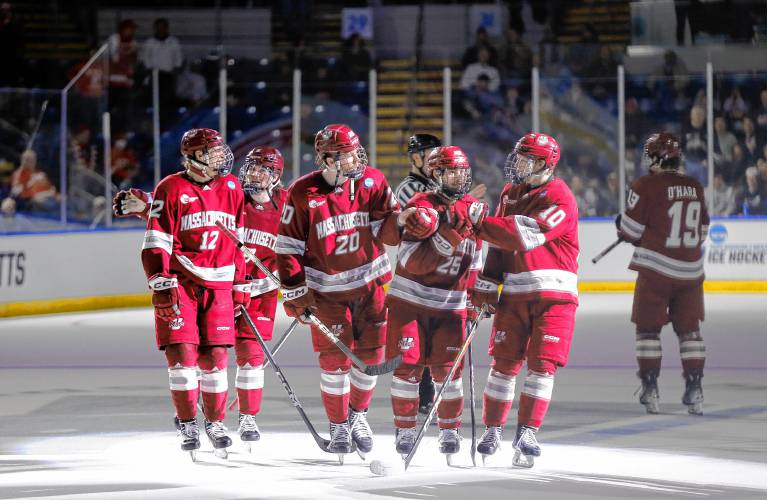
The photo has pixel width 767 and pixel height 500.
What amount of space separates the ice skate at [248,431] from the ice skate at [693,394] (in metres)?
2.40

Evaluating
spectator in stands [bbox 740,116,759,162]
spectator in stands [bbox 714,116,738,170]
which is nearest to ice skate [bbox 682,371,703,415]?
spectator in stands [bbox 714,116,738,170]

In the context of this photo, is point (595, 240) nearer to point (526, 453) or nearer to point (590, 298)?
point (590, 298)

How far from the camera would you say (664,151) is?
7.96m

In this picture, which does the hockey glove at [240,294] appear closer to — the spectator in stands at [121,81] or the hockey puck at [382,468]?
the hockey puck at [382,468]

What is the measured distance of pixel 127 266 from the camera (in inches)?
532

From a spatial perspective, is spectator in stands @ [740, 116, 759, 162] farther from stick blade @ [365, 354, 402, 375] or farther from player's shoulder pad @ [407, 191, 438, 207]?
stick blade @ [365, 354, 402, 375]

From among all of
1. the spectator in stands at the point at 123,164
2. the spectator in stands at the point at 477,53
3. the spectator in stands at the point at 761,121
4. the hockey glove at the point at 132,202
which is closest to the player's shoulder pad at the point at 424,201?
the hockey glove at the point at 132,202

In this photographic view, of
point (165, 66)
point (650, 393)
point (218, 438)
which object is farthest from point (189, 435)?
point (165, 66)

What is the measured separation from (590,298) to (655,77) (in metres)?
2.30

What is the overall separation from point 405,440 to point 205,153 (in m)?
1.51

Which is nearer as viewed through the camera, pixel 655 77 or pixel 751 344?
pixel 751 344

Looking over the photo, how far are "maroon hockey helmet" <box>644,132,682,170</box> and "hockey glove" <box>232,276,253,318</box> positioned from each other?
2.43 metres

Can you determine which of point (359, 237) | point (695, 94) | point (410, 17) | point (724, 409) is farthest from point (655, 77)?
point (359, 237)

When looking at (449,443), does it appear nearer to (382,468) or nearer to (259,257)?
(382,468)
